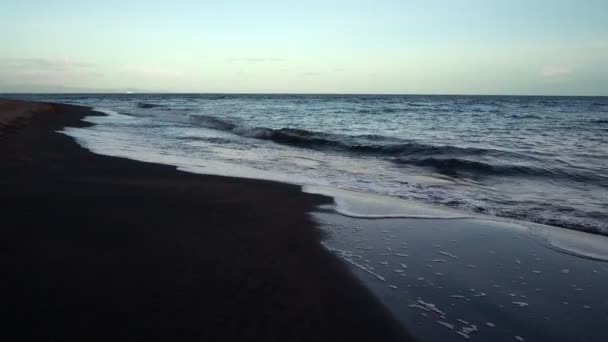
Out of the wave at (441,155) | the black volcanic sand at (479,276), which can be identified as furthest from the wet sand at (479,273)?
the wave at (441,155)

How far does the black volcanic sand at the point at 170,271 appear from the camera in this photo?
101 inches

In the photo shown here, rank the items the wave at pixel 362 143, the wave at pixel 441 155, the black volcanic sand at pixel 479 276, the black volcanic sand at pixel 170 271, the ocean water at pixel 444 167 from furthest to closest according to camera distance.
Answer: the wave at pixel 362 143 → the wave at pixel 441 155 → the ocean water at pixel 444 167 → the black volcanic sand at pixel 479 276 → the black volcanic sand at pixel 170 271

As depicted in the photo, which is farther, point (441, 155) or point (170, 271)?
point (441, 155)

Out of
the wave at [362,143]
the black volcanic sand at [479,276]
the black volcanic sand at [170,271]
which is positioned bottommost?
→ the black volcanic sand at [479,276]

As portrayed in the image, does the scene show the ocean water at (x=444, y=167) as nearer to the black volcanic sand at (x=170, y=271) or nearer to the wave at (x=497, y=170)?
the wave at (x=497, y=170)

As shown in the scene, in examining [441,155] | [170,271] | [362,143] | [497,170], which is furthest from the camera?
[362,143]

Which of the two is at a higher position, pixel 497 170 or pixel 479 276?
pixel 497 170

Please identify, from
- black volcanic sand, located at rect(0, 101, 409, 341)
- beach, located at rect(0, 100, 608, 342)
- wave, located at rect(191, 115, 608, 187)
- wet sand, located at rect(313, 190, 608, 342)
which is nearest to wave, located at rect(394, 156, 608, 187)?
wave, located at rect(191, 115, 608, 187)

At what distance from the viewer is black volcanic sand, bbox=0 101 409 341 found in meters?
2.57

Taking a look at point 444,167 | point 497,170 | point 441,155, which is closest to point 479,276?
point 497,170

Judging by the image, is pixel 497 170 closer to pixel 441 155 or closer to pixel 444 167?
pixel 444 167

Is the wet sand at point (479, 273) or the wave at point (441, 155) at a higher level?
the wave at point (441, 155)

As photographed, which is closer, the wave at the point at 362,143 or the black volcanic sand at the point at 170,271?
the black volcanic sand at the point at 170,271

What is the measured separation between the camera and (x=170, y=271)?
3332 mm
